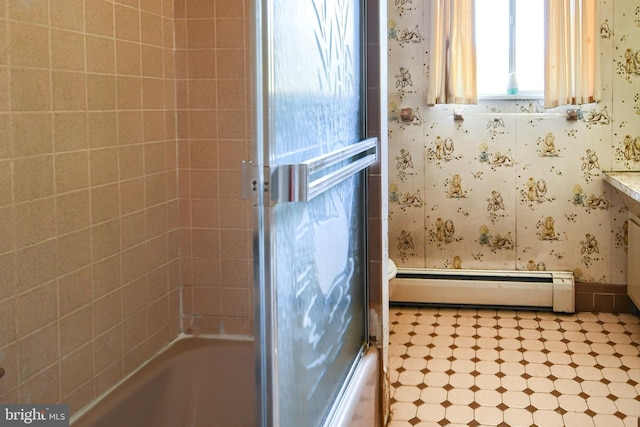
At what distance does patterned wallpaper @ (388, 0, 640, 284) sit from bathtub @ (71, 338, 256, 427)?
1906 mm

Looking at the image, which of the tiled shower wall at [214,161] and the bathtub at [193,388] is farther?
the tiled shower wall at [214,161]

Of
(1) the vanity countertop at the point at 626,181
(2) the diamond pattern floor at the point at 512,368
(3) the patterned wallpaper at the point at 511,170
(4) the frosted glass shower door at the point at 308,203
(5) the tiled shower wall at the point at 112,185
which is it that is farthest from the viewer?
(3) the patterned wallpaper at the point at 511,170

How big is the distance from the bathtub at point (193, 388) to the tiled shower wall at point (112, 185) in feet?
0.29

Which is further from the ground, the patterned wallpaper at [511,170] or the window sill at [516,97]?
the window sill at [516,97]

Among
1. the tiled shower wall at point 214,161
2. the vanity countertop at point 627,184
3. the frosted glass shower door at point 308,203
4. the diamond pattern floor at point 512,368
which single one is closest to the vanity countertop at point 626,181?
the vanity countertop at point 627,184

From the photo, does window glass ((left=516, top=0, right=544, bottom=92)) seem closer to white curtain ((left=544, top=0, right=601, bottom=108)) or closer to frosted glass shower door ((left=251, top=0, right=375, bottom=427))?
white curtain ((left=544, top=0, right=601, bottom=108))

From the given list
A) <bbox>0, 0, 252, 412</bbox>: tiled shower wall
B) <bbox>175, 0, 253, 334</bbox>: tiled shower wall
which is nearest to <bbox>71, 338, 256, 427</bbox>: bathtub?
<bbox>0, 0, 252, 412</bbox>: tiled shower wall

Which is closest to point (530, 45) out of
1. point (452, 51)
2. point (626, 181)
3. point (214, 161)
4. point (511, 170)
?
point (452, 51)

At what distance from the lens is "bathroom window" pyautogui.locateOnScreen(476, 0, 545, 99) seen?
4.50 m

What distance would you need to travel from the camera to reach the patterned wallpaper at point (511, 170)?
442 centimetres

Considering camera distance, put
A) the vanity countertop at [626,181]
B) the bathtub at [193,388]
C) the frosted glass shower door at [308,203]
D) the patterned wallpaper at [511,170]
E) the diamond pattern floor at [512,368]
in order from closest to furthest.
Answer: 1. the frosted glass shower door at [308,203]
2. the bathtub at [193,388]
3. the diamond pattern floor at [512,368]
4. the vanity countertop at [626,181]
5. the patterned wallpaper at [511,170]

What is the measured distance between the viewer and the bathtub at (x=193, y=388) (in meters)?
2.75

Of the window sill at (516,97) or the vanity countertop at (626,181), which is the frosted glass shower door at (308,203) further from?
the window sill at (516,97)

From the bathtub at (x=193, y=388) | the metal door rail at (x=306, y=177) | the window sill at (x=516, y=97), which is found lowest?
the bathtub at (x=193, y=388)
